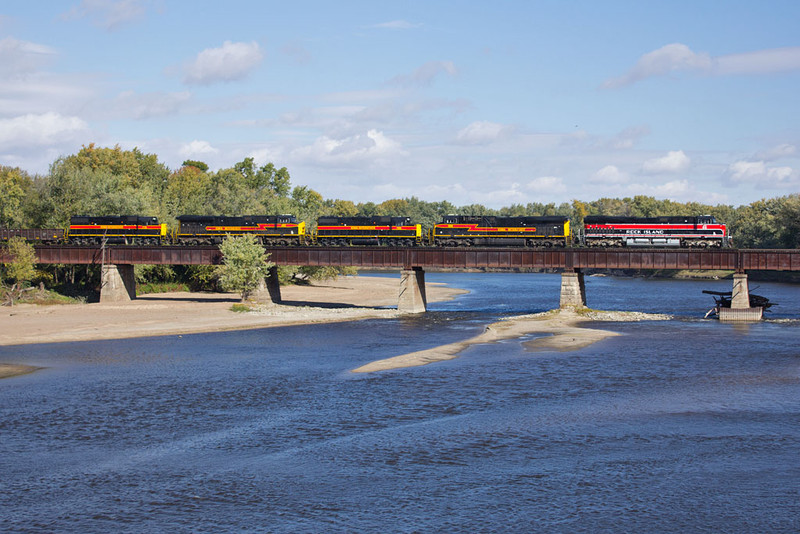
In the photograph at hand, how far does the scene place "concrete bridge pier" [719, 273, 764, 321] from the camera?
77.3 meters

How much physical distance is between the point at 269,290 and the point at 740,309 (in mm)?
50669

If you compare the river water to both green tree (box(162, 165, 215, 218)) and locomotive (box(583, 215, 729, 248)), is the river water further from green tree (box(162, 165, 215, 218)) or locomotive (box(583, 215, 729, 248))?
green tree (box(162, 165, 215, 218))

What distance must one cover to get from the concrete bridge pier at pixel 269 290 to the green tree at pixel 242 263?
2.38m

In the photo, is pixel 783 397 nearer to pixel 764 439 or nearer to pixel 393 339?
pixel 764 439

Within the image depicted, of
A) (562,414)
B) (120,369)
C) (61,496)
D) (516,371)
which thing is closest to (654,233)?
(516,371)

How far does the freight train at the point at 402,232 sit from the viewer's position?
86.5m

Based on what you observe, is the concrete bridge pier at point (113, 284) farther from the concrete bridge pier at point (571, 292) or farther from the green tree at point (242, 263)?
the concrete bridge pier at point (571, 292)

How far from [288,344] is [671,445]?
35.9 metres

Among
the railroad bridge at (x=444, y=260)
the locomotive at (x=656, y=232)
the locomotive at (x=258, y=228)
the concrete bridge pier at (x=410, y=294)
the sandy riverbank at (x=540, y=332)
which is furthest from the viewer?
the locomotive at (x=258, y=228)

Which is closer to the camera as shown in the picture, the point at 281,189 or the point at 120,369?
the point at 120,369

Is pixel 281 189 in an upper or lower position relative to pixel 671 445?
upper

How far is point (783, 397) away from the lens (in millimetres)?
41812

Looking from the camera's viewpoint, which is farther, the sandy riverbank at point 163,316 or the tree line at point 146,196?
the tree line at point 146,196

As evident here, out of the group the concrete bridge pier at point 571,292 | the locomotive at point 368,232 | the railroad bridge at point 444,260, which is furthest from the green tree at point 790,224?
the locomotive at point 368,232
